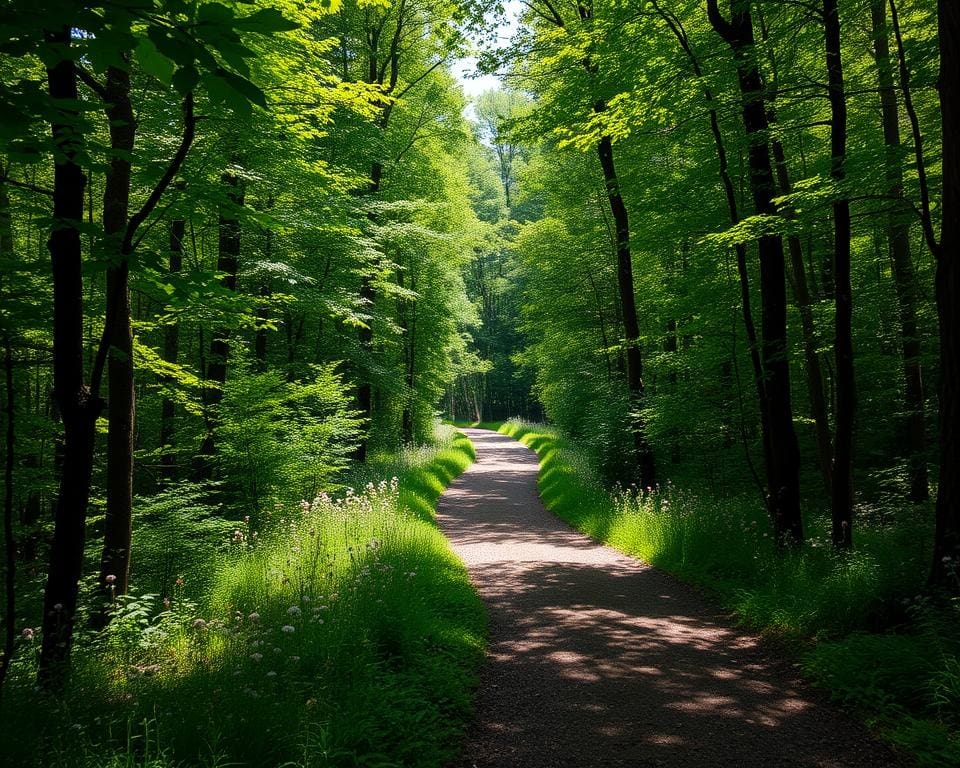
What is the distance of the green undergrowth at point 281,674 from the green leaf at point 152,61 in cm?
284

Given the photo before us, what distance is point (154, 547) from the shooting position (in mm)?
6871

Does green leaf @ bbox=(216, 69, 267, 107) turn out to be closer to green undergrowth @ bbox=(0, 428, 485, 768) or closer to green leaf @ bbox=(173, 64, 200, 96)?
green leaf @ bbox=(173, 64, 200, 96)

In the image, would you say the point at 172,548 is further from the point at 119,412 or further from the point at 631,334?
the point at 631,334

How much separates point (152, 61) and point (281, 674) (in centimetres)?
370

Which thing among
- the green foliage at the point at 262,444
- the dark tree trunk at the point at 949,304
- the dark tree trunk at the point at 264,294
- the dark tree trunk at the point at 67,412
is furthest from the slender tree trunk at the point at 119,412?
the dark tree trunk at the point at 949,304

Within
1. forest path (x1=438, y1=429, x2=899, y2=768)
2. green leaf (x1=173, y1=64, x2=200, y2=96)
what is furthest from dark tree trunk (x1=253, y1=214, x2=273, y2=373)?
green leaf (x1=173, y1=64, x2=200, y2=96)

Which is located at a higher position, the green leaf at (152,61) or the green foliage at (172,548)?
the green leaf at (152,61)

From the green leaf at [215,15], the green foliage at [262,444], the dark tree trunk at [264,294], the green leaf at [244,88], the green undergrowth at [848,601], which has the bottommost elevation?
the green undergrowth at [848,601]

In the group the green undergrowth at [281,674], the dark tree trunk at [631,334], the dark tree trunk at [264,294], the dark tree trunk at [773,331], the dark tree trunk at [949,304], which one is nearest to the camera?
the green undergrowth at [281,674]

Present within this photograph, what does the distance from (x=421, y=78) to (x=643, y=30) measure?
10.7 metres

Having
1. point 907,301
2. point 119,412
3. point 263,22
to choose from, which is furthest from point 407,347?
point 263,22

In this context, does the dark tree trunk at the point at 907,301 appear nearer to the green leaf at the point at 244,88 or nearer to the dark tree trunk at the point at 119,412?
the green leaf at the point at 244,88

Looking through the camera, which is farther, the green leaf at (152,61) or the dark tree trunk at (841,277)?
the dark tree trunk at (841,277)

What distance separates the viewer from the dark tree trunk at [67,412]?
10.7 feet
